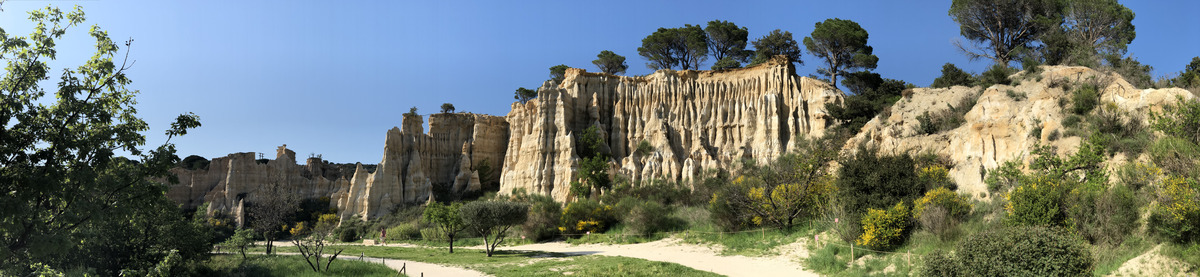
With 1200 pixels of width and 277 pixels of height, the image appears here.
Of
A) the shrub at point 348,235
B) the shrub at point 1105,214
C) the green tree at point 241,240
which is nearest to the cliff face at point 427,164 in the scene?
the shrub at point 348,235

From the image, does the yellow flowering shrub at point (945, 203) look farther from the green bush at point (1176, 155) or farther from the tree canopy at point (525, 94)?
the tree canopy at point (525, 94)

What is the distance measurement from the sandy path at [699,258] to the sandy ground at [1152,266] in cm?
675

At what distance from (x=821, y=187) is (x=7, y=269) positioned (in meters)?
24.6

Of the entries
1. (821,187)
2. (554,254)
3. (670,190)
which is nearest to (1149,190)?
(821,187)

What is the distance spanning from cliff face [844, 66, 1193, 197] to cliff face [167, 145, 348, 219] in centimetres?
4903

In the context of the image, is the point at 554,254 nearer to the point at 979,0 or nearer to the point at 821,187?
the point at 821,187

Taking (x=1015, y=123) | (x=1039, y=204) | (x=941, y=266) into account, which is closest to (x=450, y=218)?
(x=941, y=266)

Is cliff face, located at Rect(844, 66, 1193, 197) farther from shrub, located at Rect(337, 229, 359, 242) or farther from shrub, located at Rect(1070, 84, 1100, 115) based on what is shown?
shrub, located at Rect(337, 229, 359, 242)

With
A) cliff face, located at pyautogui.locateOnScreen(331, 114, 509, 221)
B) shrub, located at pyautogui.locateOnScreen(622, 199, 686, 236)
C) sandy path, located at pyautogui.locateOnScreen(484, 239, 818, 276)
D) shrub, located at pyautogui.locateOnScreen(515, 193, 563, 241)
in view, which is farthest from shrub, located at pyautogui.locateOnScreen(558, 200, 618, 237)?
cliff face, located at pyautogui.locateOnScreen(331, 114, 509, 221)

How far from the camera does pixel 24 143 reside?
7.71 metres

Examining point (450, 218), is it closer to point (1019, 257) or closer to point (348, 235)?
point (348, 235)

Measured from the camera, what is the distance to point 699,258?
21547 millimetres

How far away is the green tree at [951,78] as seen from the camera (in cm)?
3728

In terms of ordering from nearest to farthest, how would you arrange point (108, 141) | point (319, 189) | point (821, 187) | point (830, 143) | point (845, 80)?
point (108, 141) → point (821, 187) → point (830, 143) → point (845, 80) → point (319, 189)
